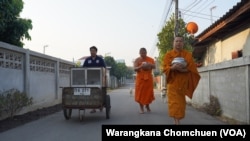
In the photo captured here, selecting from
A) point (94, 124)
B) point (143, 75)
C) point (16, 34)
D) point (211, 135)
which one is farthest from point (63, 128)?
point (16, 34)

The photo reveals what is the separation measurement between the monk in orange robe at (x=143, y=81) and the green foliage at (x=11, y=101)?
145 inches

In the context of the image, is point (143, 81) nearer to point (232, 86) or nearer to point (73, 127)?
point (232, 86)

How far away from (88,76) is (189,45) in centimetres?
1216

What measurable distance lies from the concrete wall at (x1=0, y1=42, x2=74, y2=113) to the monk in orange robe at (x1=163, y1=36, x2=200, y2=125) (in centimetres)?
540

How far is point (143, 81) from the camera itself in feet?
43.4

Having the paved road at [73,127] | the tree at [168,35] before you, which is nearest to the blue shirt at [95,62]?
the paved road at [73,127]

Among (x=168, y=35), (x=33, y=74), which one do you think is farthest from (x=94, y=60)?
(x=168, y=35)

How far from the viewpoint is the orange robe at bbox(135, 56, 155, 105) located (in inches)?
516

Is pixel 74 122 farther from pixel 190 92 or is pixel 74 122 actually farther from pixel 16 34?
pixel 16 34

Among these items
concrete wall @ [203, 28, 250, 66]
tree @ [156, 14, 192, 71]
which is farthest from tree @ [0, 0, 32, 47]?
tree @ [156, 14, 192, 71]

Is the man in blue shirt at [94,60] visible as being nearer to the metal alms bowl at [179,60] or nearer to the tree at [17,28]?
the metal alms bowl at [179,60]

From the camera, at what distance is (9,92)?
11.8m

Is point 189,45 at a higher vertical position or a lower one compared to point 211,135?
higher

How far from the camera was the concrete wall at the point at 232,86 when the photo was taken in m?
9.22
